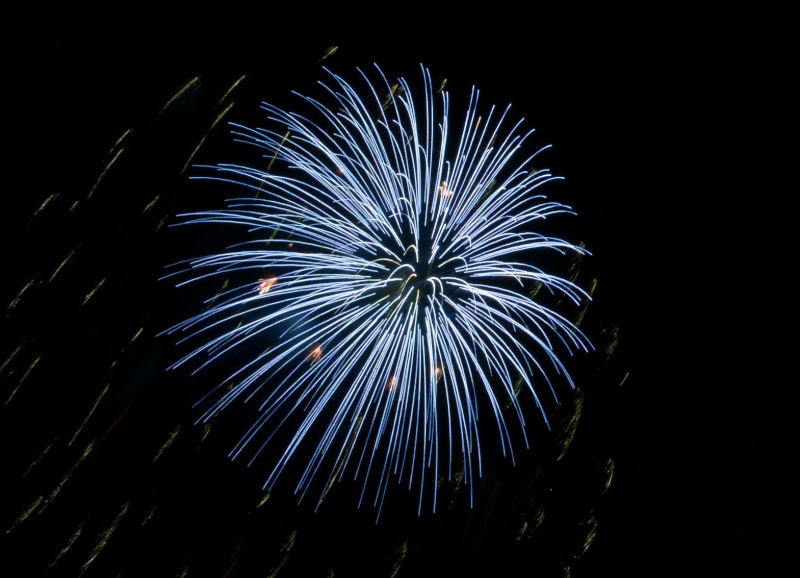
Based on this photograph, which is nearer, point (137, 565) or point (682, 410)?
point (137, 565)

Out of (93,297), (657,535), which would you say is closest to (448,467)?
(657,535)

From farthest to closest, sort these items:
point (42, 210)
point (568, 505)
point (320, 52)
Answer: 1. point (568, 505)
2. point (320, 52)
3. point (42, 210)

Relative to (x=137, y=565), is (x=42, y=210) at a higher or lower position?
higher

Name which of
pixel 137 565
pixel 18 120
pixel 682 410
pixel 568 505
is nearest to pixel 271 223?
pixel 18 120

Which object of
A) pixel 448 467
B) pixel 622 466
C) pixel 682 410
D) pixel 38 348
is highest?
pixel 682 410

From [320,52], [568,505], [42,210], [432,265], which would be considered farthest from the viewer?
[568,505]

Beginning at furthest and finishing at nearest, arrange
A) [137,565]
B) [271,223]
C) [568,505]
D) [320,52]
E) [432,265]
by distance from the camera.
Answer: [568,505]
[137,565]
[320,52]
[432,265]
[271,223]

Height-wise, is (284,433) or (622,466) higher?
(622,466)

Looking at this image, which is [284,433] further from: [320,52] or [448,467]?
[320,52]

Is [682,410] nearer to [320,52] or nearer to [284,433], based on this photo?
[284,433]
